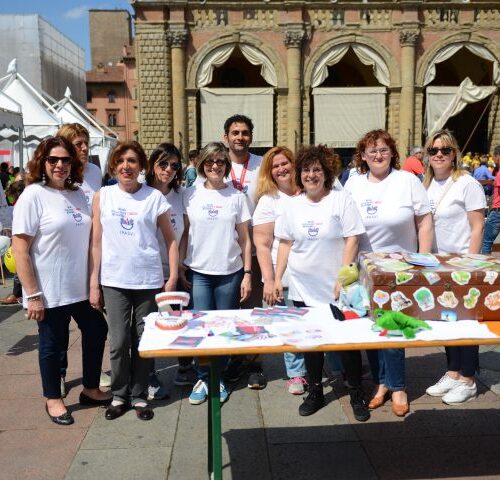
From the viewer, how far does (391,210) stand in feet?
12.6

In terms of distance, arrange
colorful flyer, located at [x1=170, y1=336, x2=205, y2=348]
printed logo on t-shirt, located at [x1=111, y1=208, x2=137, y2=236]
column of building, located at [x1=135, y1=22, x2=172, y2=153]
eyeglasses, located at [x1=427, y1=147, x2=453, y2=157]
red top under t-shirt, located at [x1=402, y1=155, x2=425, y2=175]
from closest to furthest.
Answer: colorful flyer, located at [x1=170, y1=336, x2=205, y2=348]
printed logo on t-shirt, located at [x1=111, y1=208, x2=137, y2=236]
eyeglasses, located at [x1=427, y1=147, x2=453, y2=157]
red top under t-shirt, located at [x1=402, y1=155, x2=425, y2=175]
column of building, located at [x1=135, y1=22, x2=172, y2=153]

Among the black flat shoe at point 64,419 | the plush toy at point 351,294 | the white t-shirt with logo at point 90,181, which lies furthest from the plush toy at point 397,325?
the white t-shirt with logo at point 90,181

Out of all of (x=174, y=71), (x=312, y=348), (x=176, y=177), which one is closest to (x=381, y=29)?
(x=174, y=71)

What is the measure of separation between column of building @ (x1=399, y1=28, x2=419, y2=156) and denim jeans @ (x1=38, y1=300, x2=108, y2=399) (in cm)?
2182

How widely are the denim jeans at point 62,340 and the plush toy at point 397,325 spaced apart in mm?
2059

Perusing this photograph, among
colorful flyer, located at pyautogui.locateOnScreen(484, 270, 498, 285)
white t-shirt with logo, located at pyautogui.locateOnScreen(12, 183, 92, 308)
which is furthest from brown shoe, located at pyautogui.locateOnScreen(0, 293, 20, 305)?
colorful flyer, located at pyautogui.locateOnScreen(484, 270, 498, 285)

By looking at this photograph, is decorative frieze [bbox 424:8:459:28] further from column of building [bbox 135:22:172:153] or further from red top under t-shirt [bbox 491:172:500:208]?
red top under t-shirt [bbox 491:172:500:208]

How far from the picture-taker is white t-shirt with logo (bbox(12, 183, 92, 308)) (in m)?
3.64

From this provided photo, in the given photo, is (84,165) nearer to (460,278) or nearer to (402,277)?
(402,277)

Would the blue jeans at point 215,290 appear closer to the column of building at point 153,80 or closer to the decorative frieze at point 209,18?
the column of building at point 153,80

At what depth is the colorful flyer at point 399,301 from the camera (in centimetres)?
299

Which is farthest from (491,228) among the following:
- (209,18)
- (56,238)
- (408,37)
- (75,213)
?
(209,18)

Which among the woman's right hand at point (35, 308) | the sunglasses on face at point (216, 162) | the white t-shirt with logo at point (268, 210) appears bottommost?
the woman's right hand at point (35, 308)

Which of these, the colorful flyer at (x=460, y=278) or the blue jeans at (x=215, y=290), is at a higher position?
the colorful flyer at (x=460, y=278)
